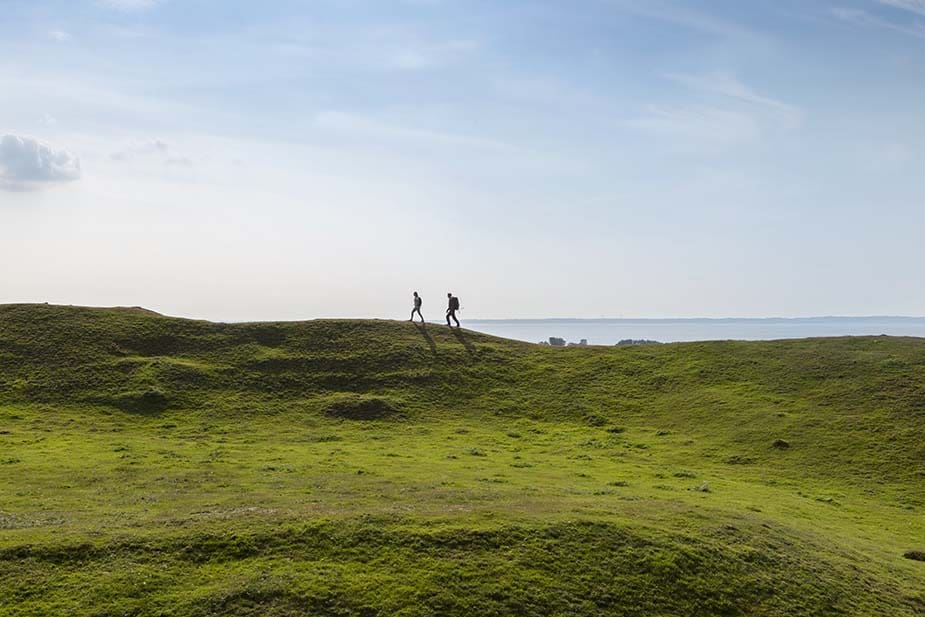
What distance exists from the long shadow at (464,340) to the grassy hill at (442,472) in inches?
19.7

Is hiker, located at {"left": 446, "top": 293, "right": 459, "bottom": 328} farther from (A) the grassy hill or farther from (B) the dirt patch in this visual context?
(B) the dirt patch

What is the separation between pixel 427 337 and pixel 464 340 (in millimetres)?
3388

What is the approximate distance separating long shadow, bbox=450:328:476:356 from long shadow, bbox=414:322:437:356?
8.41 feet

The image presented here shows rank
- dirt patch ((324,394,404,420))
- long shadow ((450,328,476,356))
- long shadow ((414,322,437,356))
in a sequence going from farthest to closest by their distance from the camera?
1. long shadow ((450,328,476,356))
2. long shadow ((414,322,437,356))
3. dirt patch ((324,394,404,420))

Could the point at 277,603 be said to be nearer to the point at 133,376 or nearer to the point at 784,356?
the point at 133,376

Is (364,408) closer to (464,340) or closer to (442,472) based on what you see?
(442,472)

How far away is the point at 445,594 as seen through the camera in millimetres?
18516

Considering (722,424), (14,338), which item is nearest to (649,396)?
(722,424)

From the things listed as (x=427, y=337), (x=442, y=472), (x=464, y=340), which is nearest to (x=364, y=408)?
(x=427, y=337)

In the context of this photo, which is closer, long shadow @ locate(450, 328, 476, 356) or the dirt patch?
the dirt patch

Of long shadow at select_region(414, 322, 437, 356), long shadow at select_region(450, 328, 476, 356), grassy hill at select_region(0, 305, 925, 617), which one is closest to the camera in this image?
grassy hill at select_region(0, 305, 925, 617)

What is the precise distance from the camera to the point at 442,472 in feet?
113

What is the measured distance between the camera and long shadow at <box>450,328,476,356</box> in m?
60.7

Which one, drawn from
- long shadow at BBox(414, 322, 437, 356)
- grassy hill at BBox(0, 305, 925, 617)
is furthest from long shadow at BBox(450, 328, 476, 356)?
long shadow at BBox(414, 322, 437, 356)
